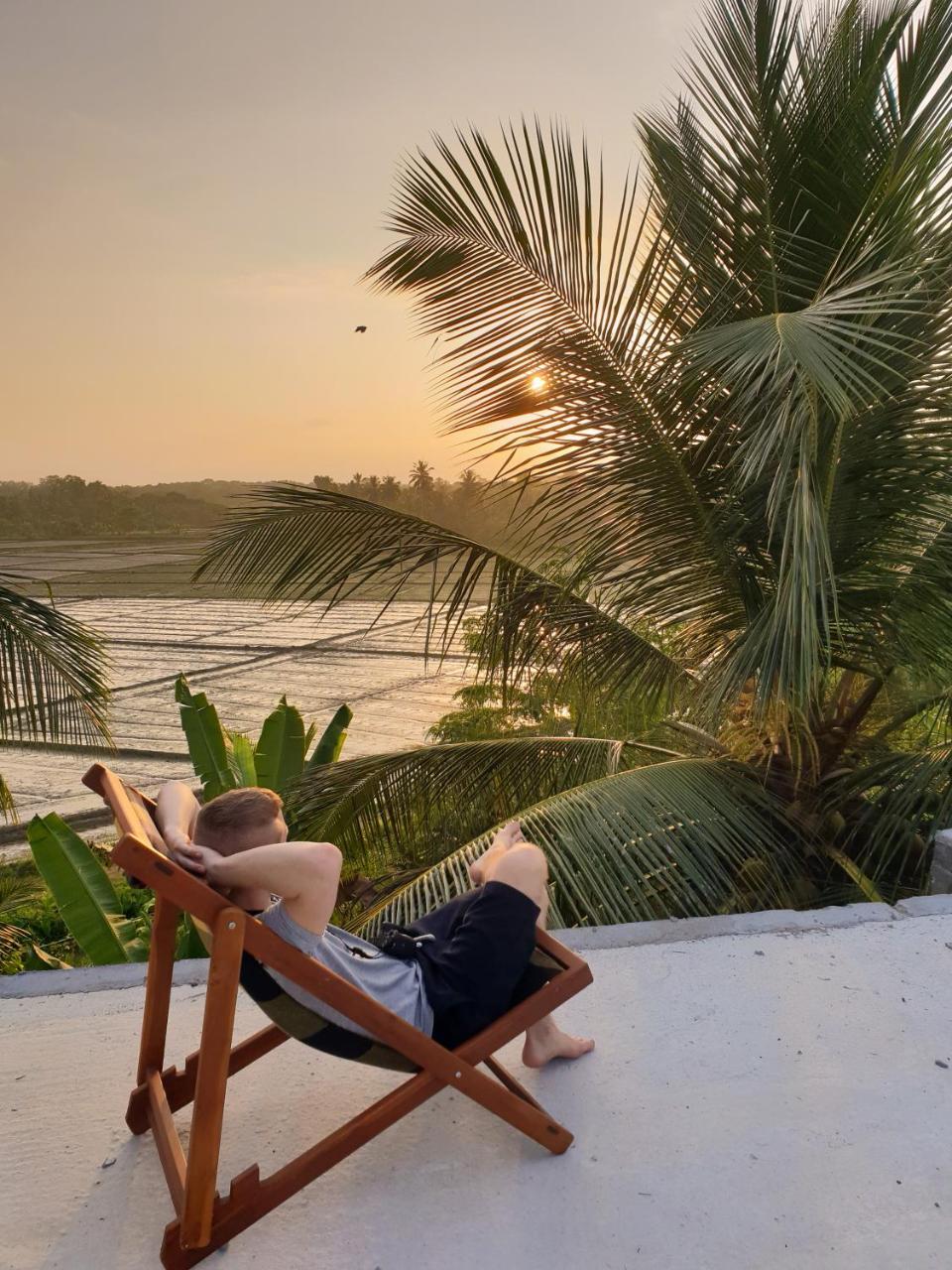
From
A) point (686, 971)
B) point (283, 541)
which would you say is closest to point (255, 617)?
point (283, 541)

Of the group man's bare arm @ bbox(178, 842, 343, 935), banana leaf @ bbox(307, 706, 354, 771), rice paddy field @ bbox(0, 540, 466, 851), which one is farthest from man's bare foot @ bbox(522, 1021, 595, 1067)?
banana leaf @ bbox(307, 706, 354, 771)

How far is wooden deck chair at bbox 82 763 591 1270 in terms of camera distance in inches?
67.9

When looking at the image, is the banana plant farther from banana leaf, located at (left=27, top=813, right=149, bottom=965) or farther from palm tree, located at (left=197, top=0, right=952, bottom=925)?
banana leaf, located at (left=27, top=813, right=149, bottom=965)

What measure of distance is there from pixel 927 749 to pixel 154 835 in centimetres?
361

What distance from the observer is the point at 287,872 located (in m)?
1.81

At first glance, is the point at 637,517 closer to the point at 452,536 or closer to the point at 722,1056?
the point at 452,536

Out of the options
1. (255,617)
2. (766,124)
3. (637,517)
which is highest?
(766,124)

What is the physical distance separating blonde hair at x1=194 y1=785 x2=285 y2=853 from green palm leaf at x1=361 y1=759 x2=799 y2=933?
156 centimetres

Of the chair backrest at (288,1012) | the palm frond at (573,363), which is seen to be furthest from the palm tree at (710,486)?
the chair backrest at (288,1012)

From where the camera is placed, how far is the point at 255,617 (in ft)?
83.4

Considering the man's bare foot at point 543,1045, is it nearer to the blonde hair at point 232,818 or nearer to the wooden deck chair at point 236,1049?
the wooden deck chair at point 236,1049

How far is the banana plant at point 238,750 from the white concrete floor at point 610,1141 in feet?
6.78

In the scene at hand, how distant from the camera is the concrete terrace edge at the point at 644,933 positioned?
2727 mm

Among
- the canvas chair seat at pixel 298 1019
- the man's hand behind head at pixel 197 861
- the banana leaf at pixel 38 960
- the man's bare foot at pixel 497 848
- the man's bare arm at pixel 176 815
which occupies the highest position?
the man's bare arm at pixel 176 815
